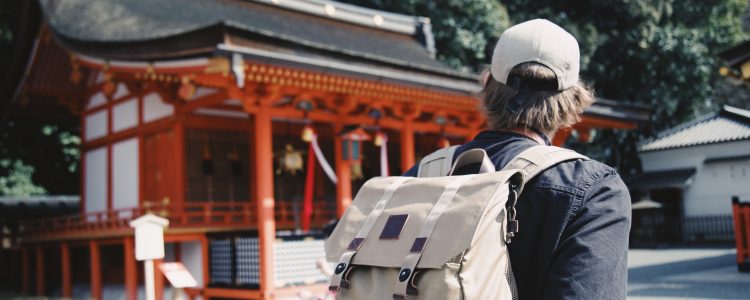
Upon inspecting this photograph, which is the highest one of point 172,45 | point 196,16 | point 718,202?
point 196,16

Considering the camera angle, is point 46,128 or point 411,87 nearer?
point 411,87

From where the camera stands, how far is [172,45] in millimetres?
7969

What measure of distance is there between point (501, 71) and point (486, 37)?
18246mm

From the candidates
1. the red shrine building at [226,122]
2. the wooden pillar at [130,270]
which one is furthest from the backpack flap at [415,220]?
the wooden pillar at [130,270]

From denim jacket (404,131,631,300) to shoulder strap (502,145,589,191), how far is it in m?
0.02

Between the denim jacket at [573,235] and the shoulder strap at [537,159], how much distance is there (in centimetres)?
2

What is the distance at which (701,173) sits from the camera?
22.0m

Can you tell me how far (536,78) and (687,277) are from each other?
9.86m

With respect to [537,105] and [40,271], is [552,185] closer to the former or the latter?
[537,105]

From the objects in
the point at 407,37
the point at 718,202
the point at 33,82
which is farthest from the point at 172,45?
the point at 718,202

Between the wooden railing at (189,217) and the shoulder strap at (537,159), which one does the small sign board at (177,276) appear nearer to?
the wooden railing at (189,217)

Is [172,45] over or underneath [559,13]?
underneath

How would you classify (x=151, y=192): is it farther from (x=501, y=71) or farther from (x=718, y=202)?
(x=718, y=202)

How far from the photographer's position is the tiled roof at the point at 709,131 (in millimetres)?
20812
